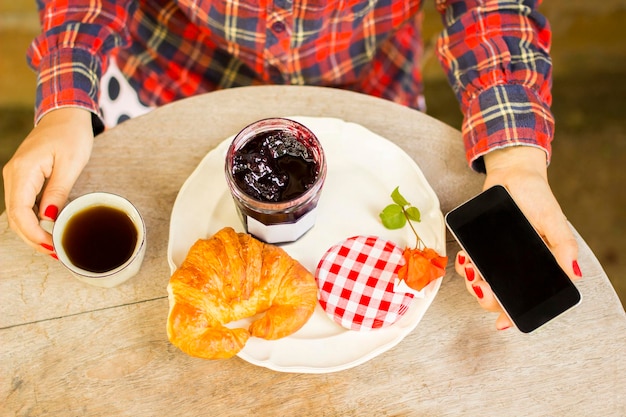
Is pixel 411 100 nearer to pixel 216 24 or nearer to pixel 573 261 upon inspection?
pixel 216 24

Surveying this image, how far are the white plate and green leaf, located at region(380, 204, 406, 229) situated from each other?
3cm

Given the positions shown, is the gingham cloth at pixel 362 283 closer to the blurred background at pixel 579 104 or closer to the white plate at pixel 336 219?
the white plate at pixel 336 219

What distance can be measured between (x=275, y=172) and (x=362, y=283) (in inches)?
11.5

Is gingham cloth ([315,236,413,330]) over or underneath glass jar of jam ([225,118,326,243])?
underneath

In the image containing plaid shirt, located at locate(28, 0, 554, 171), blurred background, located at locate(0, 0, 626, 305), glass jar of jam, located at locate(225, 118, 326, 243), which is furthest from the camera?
blurred background, located at locate(0, 0, 626, 305)

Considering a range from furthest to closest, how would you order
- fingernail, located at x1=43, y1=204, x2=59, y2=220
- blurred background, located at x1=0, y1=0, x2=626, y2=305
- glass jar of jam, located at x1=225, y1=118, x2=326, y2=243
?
1. blurred background, located at x1=0, y1=0, x2=626, y2=305
2. fingernail, located at x1=43, y1=204, x2=59, y2=220
3. glass jar of jam, located at x1=225, y1=118, x2=326, y2=243

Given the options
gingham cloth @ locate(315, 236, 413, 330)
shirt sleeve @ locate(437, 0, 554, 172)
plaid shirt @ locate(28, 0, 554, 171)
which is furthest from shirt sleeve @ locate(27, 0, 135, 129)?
shirt sleeve @ locate(437, 0, 554, 172)

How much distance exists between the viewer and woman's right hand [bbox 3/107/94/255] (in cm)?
109

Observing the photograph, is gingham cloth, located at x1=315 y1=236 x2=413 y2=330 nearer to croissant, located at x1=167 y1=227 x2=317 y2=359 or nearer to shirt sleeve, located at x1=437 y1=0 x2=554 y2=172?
croissant, located at x1=167 y1=227 x2=317 y2=359

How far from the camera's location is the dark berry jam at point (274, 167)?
3.28 ft

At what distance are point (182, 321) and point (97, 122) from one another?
574mm

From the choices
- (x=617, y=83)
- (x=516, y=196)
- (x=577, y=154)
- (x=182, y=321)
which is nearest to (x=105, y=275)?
(x=182, y=321)

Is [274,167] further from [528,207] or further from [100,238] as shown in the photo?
[528,207]

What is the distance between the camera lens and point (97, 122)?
128cm
